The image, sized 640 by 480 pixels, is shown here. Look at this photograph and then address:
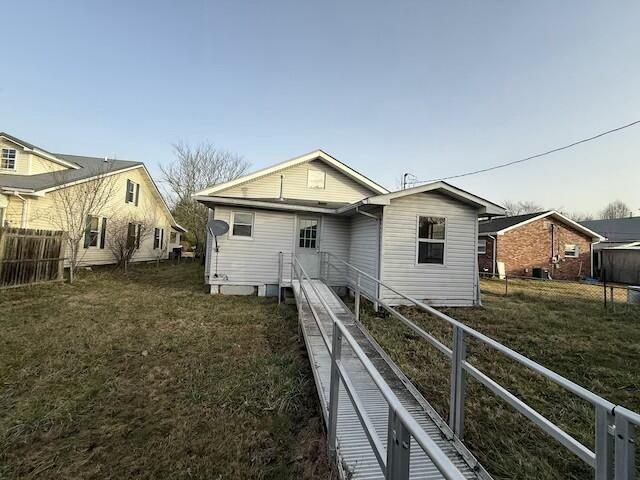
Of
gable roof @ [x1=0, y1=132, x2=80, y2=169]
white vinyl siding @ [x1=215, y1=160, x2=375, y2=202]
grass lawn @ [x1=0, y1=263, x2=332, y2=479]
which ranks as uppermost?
gable roof @ [x1=0, y1=132, x2=80, y2=169]

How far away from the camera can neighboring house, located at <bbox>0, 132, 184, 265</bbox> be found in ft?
40.4

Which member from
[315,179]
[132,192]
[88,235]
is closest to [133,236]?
[88,235]

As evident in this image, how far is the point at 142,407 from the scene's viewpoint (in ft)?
11.1

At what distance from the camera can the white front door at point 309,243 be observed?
10398 millimetres

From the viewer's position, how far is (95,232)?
15188 millimetres

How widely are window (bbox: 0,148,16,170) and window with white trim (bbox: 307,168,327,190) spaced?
14.3 metres

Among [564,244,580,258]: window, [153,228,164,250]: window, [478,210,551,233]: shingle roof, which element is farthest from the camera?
[153,228,164,250]: window

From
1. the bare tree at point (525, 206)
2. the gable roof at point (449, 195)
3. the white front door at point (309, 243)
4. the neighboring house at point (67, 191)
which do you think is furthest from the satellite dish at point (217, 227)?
the bare tree at point (525, 206)

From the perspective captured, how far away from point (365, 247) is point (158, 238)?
17860mm

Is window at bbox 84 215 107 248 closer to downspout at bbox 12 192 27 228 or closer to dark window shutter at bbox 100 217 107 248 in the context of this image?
dark window shutter at bbox 100 217 107 248

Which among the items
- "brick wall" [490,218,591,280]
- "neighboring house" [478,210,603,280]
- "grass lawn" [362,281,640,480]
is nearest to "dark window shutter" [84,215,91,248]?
"grass lawn" [362,281,640,480]

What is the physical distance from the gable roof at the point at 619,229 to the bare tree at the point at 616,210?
36.8 m

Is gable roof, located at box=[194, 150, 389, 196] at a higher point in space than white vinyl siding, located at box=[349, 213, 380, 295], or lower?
higher

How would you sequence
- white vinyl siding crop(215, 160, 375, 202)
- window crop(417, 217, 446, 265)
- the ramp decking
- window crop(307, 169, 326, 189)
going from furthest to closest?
window crop(307, 169, 326, 189) → white vinyl siding crop(215, 160, 375, 202) → window crop(417, 217, 446, 265) → the ramp decking
